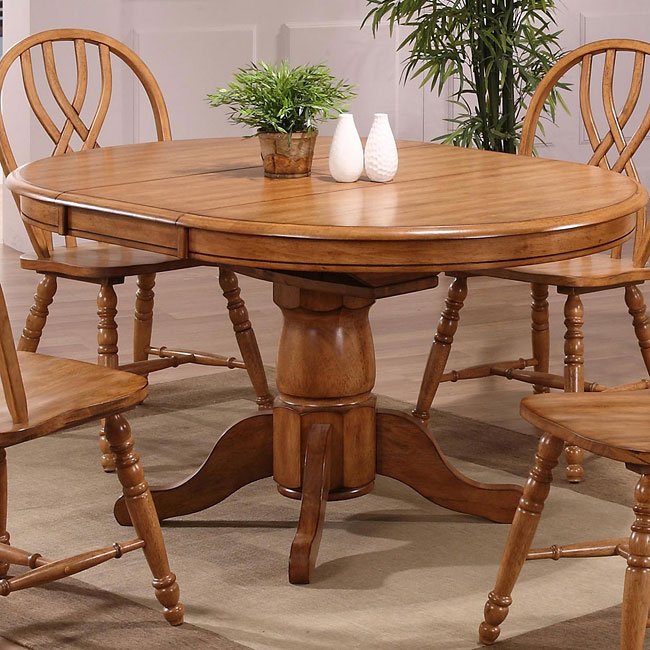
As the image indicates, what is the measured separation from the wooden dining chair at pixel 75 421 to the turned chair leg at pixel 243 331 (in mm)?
1023

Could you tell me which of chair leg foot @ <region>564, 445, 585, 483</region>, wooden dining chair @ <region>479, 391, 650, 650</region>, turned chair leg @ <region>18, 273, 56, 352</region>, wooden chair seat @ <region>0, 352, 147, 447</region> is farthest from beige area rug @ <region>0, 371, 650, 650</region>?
wooden chair seat @ <region>0, 352, 147, 447</region>

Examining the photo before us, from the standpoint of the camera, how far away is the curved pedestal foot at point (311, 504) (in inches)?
90.8

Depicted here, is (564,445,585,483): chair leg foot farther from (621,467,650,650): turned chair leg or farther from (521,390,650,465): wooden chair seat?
(621,467,650,650): turned chair leg

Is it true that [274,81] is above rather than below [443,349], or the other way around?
above

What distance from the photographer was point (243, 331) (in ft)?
10.4

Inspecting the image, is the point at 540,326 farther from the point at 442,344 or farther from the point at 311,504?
the point at 311,504

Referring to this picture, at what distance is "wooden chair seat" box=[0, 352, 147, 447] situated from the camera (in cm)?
186

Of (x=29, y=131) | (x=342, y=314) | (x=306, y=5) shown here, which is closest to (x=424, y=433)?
(x=342, y=314)

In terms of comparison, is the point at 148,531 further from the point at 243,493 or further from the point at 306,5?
the point at 306,5

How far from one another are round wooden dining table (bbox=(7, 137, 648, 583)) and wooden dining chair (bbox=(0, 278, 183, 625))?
0.23m

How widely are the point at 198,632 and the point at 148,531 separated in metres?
0.19

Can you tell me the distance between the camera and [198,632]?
6.96ft

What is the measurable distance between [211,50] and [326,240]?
4.19 m

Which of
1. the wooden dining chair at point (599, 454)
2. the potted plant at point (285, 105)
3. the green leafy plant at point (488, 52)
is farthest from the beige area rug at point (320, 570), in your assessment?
the green leafy plant at point (488, 52)
